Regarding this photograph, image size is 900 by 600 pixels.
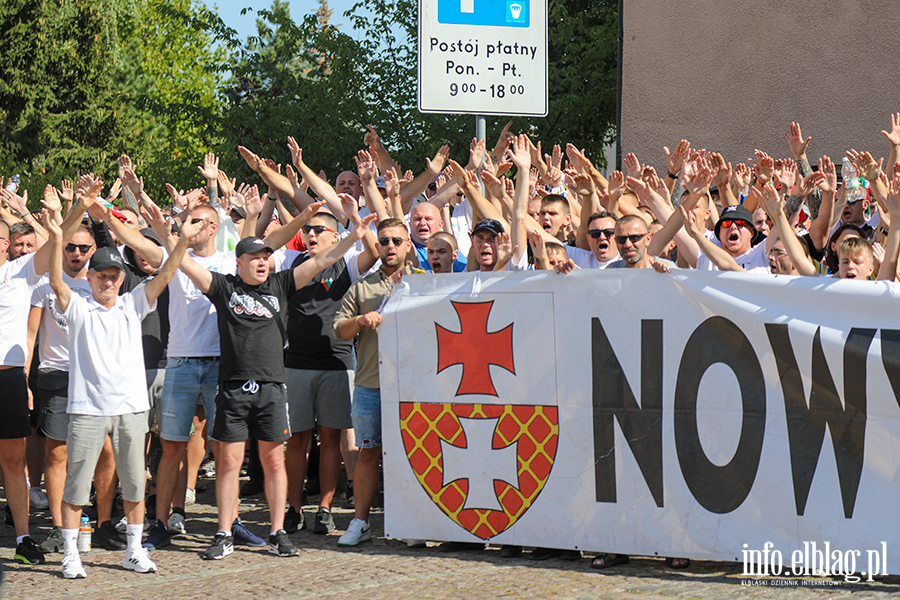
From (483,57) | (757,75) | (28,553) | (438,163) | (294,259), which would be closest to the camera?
(28,553)

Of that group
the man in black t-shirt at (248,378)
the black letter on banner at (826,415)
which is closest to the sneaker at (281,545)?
the man in black t-shirt at (248,378)

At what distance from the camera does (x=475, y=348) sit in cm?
630

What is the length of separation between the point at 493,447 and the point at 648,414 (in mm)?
941

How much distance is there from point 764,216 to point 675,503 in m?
2.86

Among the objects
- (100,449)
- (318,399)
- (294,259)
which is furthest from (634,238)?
(100,449)

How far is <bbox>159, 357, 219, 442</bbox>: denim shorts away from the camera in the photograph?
A: 6863 millimetres

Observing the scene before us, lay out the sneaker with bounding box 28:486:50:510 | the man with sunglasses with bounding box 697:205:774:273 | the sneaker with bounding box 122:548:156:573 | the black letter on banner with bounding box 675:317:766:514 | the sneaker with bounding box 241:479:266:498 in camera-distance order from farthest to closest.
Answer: the sneaker with bounding box 241:479:266:498, the sneaker with bounding box 28:486:50:510, the man with sunglasses with bounding box 697:205:774:273, the sneaker with bounding box 122:548:156:573, the black letter on banner with bounding box 675:317:766:514

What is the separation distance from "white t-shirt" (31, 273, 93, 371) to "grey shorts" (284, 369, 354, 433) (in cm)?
141

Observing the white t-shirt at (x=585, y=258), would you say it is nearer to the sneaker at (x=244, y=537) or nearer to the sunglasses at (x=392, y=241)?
the sunglasses at (x=392, y=241)

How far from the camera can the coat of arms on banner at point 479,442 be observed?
6129 mm

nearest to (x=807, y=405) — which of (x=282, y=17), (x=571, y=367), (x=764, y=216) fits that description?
(x=571, y=367)

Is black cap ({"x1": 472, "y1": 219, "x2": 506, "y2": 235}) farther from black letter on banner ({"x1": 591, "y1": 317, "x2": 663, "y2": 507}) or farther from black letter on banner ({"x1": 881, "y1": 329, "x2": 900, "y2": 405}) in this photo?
black letter on banner ({"x1": 881, "y1": 329, "x2": 900, "y2": 405})

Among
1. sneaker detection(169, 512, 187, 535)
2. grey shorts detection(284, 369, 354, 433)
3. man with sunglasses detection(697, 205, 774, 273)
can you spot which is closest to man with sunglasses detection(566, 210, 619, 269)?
man with sunglasses detection(697, 205, 774, 273)

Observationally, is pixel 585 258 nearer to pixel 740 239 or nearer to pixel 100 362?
pixel 740 239
